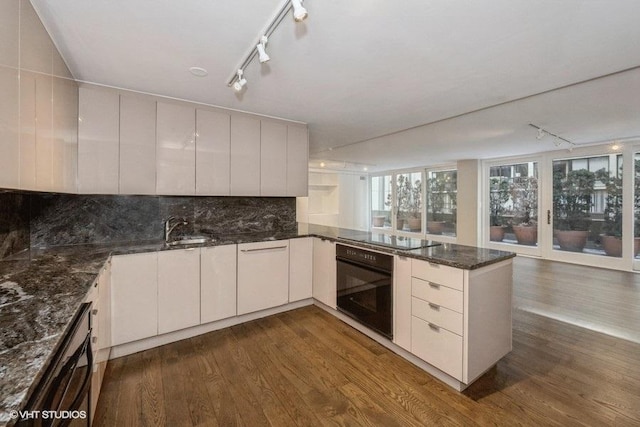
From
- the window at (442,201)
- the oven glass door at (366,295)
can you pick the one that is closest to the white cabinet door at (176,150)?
the oven glass door at (366,295)

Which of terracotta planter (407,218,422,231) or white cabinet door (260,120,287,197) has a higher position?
white cabinet door (260,120,287,197)

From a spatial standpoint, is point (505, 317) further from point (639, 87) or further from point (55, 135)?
point (55, 135)

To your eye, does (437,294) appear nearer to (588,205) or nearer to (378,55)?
(378,55)

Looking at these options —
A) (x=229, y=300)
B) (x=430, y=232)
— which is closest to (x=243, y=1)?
(x=229, y=300)

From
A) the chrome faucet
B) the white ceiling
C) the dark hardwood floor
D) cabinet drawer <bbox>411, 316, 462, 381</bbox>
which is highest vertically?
the white ceiling

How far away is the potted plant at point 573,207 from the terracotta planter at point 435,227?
251 centimetres

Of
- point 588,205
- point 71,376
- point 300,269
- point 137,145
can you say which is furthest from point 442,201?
point 71,376

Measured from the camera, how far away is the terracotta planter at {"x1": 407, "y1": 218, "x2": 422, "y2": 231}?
8.26 meters

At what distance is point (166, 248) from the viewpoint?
2.43 meters

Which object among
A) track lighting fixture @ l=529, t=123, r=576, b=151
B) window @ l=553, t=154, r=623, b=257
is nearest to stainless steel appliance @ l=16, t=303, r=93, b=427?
track lighting fixture @ l=529, t=123, r=576, b=151

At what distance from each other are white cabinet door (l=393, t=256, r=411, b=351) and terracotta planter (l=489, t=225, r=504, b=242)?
562cm

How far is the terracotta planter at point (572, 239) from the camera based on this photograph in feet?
17.4

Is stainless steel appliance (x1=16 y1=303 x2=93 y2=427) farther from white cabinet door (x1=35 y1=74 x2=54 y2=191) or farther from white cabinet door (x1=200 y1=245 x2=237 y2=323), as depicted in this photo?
white cabinet door (x1=200 y1=245 x2=237 y2=323)

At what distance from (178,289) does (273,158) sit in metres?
1.78
